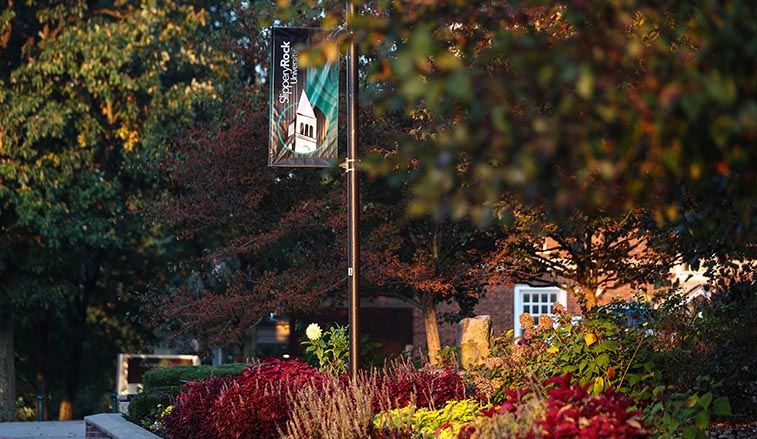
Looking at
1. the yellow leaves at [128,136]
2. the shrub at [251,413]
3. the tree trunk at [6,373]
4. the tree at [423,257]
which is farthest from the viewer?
the tree trunk at [6,373]

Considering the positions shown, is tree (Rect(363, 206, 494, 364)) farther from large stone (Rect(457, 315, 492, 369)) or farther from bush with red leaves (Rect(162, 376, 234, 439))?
bush with red leaves (Rect(162, 376, 234, 439))

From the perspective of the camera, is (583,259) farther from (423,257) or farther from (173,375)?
(173,375)

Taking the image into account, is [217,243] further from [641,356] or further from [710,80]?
[710,80]

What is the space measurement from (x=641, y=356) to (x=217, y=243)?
→ 21212mm

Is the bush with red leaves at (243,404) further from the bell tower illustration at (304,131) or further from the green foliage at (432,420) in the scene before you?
the bell tower illustration at (304,131)

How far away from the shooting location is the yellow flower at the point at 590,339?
10898mm

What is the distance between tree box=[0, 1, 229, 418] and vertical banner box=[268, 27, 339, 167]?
11461 millimetres

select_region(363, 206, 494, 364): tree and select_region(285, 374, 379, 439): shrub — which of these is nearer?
select_region(285, 374, 379, 439): shrub

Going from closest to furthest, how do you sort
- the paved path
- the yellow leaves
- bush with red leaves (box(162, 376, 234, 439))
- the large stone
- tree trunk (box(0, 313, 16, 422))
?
bush with red leaves (box(162, 376, 234, 439)) < the large stone < the paved path < the yellow leaves < tree trunk (box(0, 313, 16, 422))

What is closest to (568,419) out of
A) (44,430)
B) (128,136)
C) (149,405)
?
(149,405)

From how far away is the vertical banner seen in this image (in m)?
13.9

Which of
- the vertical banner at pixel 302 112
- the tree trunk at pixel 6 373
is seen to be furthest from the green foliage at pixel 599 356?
the tree trunk at pixel 6 373

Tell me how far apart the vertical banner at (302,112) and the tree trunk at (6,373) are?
661 inches

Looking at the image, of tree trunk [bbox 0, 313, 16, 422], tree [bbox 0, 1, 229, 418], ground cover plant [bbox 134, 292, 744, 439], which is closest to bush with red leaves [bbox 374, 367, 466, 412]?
ground cover plant [bbox 134, 292, 744, 439]
